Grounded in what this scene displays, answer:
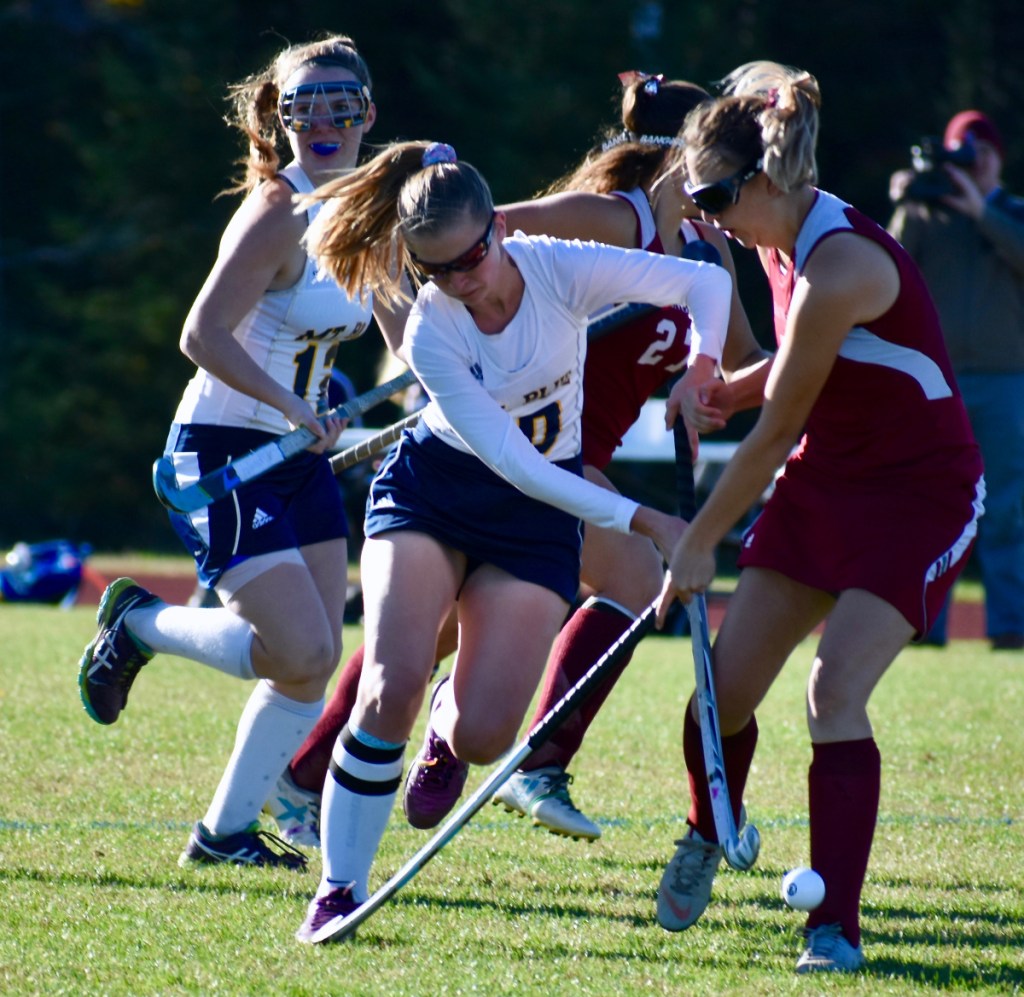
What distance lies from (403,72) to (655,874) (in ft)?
50.4

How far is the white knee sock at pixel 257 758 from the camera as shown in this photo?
3861 mm

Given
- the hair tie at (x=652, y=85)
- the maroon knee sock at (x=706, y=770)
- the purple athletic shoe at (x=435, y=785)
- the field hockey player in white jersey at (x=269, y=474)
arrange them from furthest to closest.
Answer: the hair tie at (x=652, y=85), the field hockey player in white jersey at (x=269, y=474), the purple athletic shoe at (x=435, y=785), the maroon knee sock at (x=706, y=770)

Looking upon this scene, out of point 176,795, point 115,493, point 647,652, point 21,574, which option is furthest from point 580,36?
point 176,795

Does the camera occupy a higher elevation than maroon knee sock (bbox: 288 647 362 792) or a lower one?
higher

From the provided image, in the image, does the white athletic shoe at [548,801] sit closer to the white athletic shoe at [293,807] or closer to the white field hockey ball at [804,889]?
the white athletic shoe at [293,807]

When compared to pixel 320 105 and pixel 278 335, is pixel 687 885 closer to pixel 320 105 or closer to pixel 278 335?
pixel 278 335

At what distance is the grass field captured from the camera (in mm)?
3002

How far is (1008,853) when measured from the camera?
4.10m

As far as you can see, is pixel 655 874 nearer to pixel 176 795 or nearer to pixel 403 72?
pixel 176 795

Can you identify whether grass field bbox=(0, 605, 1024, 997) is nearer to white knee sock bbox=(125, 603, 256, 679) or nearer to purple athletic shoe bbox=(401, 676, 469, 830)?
purple athletic shoe bbox=(401, 676, 469, 830)

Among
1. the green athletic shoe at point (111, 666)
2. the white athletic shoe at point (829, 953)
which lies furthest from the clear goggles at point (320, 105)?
the white athletic shoe at point (829, 953)

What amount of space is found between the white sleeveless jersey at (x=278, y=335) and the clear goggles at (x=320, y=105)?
118 mm

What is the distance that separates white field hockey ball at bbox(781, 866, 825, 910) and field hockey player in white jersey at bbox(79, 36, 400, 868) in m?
1.31

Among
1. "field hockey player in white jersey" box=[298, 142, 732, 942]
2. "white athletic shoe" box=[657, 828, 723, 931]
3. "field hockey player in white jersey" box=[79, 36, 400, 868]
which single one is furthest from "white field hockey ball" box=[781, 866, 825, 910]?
"field hockey player in white jersey" box=[79, 36, 400, 868]
